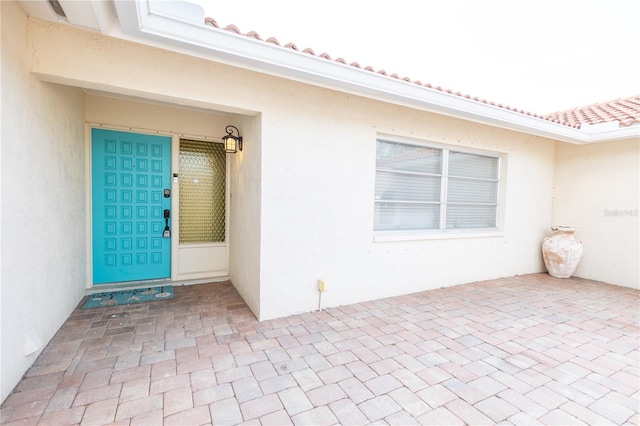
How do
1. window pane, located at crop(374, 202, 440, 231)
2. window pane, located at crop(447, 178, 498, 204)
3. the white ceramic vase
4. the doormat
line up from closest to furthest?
the doormat
window pane, located at crop(374, 202, 440, 231)
window pane, located at crop(447, 178, 498, 204)
the white ceramic vase

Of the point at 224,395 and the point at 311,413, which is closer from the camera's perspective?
the point at 311,413

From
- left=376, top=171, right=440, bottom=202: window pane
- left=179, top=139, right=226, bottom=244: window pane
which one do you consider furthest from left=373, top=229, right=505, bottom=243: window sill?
left=179, top=139, right=226, bottom=244: window pane

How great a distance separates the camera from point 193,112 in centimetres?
567

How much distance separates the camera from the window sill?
5.11 meters

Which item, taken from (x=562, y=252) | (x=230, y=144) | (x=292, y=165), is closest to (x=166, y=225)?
(x=230, y=144)

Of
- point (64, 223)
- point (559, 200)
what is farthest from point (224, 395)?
point (559, 200)

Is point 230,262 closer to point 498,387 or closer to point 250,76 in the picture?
point 250,76

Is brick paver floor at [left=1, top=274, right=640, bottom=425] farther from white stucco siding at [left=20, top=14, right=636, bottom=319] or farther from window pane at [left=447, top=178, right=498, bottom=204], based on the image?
window pane at [left=447, top=178, right=498, bottom=204]

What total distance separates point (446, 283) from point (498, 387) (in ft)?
10.7

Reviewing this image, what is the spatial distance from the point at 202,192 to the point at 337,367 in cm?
447

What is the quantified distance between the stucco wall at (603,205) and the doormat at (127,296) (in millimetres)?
9332

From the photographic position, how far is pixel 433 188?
19.4ft

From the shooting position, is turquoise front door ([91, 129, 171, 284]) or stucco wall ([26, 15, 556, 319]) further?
turquoise front door ([91, 129, 171, 284])

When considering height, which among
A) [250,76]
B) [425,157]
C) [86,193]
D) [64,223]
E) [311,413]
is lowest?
[311,413]
